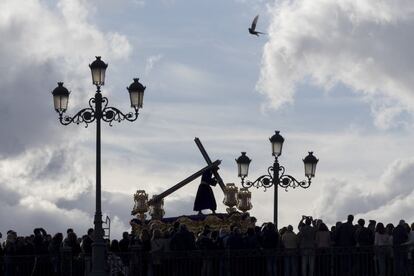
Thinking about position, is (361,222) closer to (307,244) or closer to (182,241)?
(307,244)

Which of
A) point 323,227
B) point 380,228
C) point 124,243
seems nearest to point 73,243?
point 124,243

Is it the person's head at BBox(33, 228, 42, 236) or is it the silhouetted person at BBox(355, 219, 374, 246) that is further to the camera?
the person's head at BBox(33, 228, 42, 236)

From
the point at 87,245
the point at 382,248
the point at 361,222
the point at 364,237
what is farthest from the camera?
the point at 87,245

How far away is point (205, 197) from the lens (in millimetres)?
63375

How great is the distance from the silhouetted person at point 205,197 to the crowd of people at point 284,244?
47.8 ft

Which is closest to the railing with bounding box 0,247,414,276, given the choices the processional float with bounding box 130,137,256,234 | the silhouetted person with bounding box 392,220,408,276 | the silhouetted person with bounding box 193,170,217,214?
the silhouetted person with bounding box 392,220,408,276

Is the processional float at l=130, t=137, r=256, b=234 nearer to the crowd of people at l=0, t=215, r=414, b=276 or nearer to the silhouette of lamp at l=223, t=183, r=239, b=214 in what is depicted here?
the silhouette of lamp at l=223, t=183, r=239, b=214

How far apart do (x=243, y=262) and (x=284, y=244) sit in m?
1.11

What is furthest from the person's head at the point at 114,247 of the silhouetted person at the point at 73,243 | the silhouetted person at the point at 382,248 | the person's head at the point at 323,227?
the silhouetted person at the point at 382,248

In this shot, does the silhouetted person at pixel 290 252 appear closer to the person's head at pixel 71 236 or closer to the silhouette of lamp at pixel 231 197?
Result: the person's head at pixel 71 236

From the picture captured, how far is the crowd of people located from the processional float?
6.64 metres

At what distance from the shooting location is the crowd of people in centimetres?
4497

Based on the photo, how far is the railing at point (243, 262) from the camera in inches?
1774

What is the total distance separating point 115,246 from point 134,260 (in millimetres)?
930
